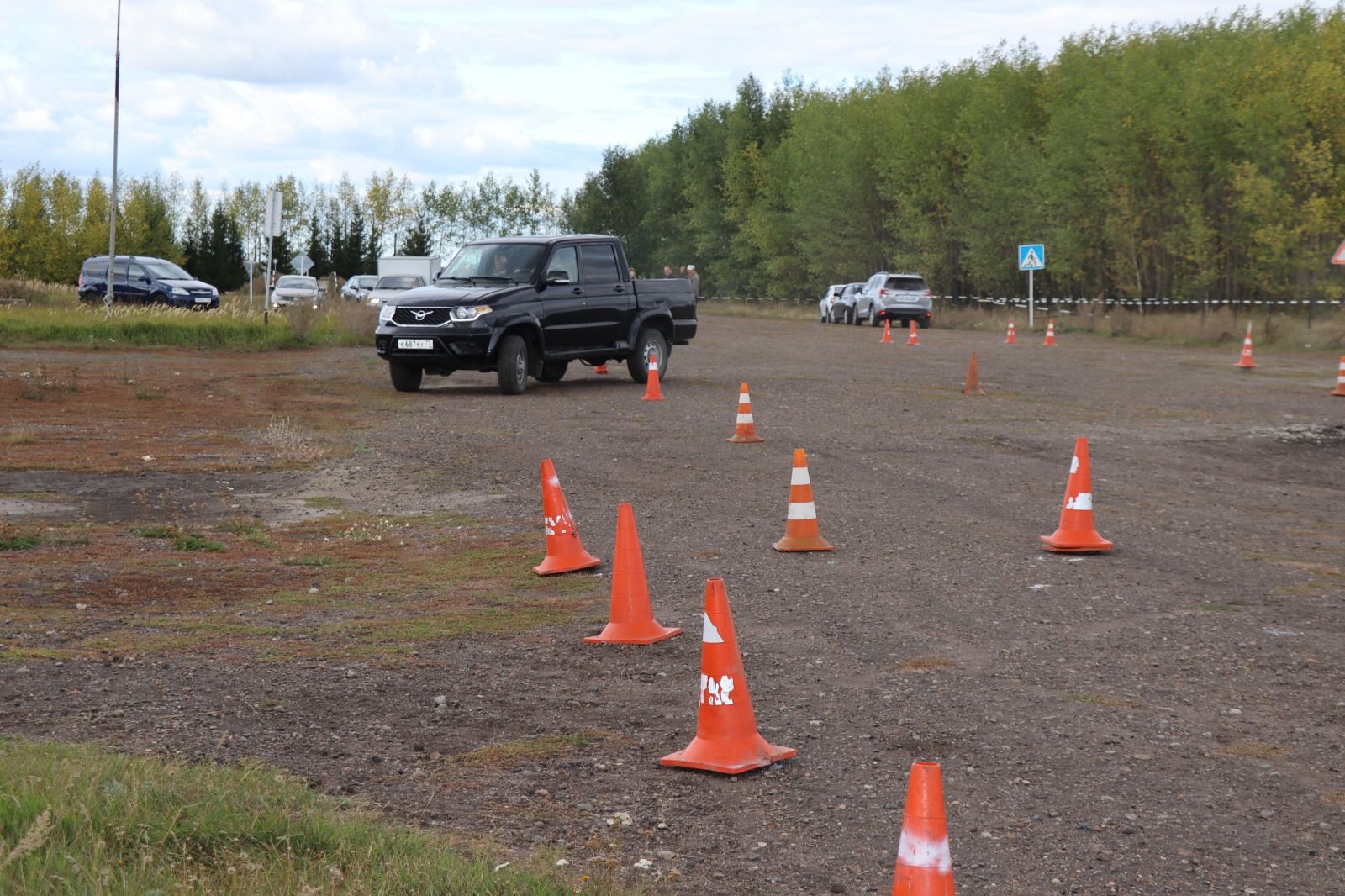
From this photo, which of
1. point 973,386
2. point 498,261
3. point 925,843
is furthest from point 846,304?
point 925,843

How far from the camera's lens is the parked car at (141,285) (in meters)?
46.8

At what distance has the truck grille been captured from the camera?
20719 millimetres

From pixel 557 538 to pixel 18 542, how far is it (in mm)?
3506

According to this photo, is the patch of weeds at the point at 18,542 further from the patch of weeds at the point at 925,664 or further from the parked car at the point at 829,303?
the parked car at the point at 829,303

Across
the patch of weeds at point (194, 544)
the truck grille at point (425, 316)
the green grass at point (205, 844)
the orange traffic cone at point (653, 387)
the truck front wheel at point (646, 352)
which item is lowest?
the green grass at point (205, 844)

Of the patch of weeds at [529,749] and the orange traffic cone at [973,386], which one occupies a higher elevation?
the orange traffic cone at [973,386]

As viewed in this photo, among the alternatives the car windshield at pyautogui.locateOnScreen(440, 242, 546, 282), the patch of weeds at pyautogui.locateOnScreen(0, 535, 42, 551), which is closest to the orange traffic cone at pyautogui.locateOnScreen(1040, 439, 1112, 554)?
the patch of weeds at pyautogui.locateOnScreen(0, 535, 42, 551)

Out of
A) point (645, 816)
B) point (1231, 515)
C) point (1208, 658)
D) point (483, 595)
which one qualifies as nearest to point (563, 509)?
point (483, 595)

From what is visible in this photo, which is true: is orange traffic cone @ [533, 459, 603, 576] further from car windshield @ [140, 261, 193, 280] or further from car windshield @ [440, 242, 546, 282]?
car windshield @ [140, 261, 193, 280]

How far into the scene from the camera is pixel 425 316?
20766mm

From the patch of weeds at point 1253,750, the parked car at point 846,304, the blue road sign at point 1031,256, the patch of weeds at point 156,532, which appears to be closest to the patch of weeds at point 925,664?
the patch of weeds at point 1253,750

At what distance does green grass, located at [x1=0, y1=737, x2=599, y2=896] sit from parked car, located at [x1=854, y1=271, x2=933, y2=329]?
154 feet

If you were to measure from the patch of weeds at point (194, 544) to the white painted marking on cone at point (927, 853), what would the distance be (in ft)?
23.5

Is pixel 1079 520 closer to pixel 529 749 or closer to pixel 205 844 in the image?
pixel 529 749
